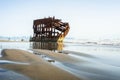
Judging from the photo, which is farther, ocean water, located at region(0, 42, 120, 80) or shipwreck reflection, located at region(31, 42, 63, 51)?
shipwreck reflection, located at region(31, 42, 63, 51)

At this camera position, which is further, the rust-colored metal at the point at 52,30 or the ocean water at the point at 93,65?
the rust-colored metal at the point at 52,30

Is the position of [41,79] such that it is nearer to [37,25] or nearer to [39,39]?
[39,39]

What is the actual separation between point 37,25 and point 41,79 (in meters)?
35.2

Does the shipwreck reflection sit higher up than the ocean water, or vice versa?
the shipwreck reflection

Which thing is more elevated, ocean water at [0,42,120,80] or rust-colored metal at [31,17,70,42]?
rust-colored metal at [31,17,70,42]

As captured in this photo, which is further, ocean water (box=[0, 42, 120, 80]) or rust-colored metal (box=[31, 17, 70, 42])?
rust-colored metal (box=[31, 17, 70, 42])

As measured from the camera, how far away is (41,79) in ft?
29.4

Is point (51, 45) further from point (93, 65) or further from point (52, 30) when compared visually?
point (93, 65)

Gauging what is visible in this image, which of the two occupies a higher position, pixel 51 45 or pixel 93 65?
pixel 51 45

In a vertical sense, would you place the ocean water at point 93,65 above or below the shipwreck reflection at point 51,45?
below

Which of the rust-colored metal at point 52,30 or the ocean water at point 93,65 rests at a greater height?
the rust-colored metal at point 52,30

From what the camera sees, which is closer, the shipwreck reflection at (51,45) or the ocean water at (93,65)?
the ocean water at (93,65)

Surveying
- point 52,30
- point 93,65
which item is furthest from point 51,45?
point 93,65

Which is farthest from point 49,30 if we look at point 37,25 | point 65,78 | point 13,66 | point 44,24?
point 65,78
